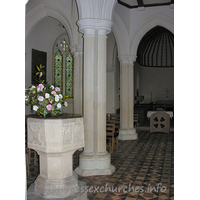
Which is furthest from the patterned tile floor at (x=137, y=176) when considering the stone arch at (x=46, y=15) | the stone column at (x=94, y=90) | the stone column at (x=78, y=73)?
the stone arch at (x=46, y=15)

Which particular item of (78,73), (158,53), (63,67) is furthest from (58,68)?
(158,53)

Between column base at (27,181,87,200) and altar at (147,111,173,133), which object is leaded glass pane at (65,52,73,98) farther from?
column base at (27,181,87,200)

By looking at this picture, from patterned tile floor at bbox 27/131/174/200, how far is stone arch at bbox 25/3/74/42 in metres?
4.29

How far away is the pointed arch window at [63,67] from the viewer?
13.9 m

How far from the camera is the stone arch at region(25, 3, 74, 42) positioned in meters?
8.39

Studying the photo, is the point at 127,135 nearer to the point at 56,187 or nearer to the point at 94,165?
the point at 94,165

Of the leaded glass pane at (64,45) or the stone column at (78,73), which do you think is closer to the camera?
the stone column at (78,73)

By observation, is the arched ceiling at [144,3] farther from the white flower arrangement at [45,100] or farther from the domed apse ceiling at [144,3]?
the white flower arrangement at [45,100]

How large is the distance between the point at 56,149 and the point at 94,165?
1784 millimetres

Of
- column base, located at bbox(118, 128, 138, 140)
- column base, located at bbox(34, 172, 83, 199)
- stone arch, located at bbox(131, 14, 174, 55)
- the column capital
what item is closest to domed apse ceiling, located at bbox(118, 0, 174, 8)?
stone arch, located at bbox(131, 14, 174, 55)

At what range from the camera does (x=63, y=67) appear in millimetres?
14086
